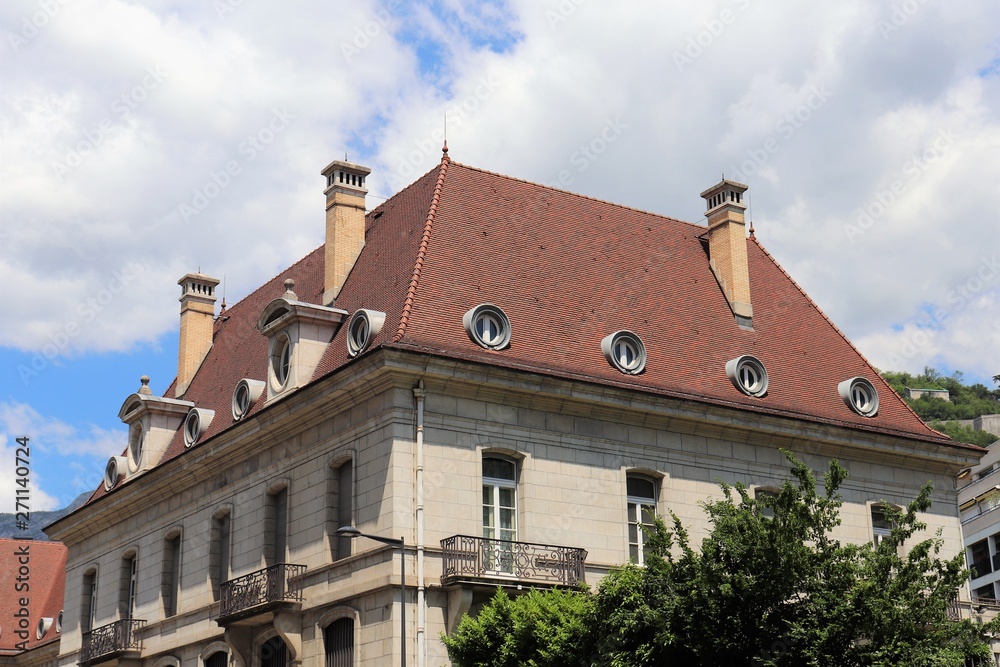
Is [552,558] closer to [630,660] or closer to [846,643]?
[630,660]

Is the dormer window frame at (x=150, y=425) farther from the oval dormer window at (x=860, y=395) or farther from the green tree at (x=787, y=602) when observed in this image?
the green tree at (x=787, y=602)

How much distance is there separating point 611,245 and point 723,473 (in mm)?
7194

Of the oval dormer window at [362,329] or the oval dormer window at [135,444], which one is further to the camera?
the oval dormer window at [135,444]

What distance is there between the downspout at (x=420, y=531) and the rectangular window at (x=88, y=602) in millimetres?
18023

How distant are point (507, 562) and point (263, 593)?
625cm

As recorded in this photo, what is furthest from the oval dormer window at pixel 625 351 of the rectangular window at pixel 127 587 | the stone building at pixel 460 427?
the rectangular window at pixel 127 587

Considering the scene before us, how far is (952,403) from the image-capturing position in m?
159

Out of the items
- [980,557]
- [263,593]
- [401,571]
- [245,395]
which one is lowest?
[401,571]

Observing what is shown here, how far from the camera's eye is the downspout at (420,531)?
93.7 ft

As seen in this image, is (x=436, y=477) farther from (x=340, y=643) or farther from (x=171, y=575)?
(x=171, y=575)

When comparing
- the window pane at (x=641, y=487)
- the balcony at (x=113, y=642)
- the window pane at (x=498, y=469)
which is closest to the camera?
the window pane at (x=498, y=469)

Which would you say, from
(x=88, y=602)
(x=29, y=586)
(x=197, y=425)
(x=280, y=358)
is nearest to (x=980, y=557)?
(x=29, y=586)

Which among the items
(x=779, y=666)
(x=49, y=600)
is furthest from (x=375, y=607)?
(x=49, y=600)

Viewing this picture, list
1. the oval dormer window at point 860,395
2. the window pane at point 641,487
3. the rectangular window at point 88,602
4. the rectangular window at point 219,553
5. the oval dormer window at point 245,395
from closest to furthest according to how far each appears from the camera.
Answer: the window pane at point 641,487, the oval dormer window at point 245,395, the rectangular window at point 219,553, the oval dormer window at point 860,395, the rectangular window at point 88,602
